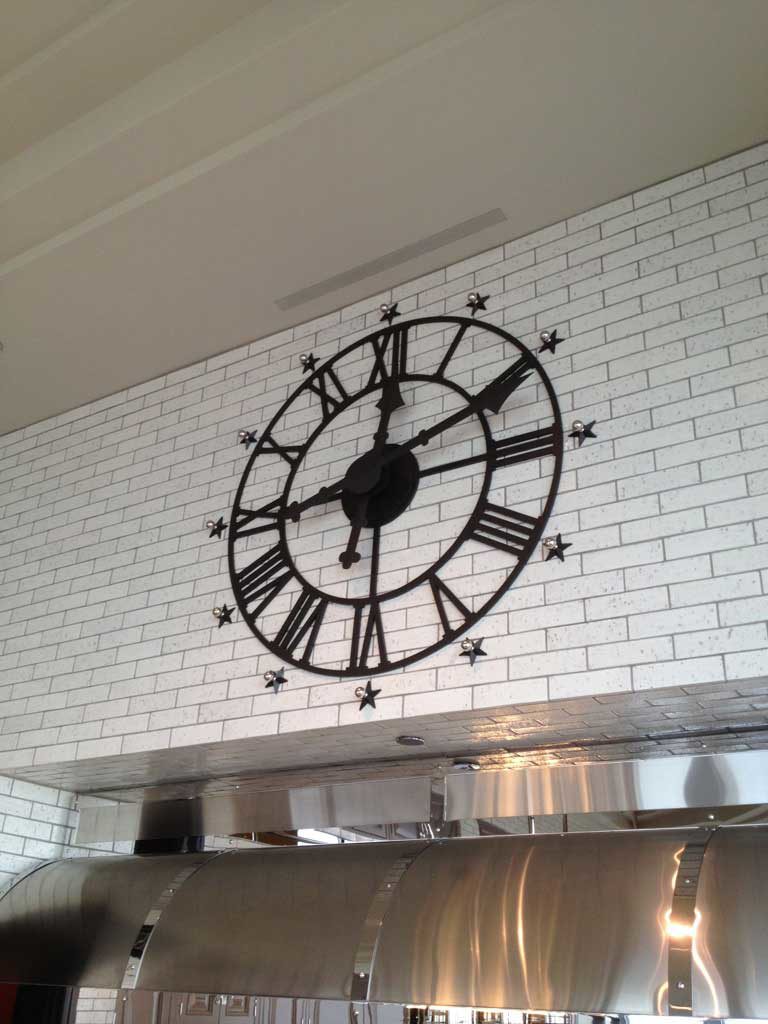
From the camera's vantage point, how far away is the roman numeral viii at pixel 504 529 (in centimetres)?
269

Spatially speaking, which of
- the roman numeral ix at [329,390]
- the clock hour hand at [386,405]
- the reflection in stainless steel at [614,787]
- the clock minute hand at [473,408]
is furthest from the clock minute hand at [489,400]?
the reflection in stainless steel at [614,787]

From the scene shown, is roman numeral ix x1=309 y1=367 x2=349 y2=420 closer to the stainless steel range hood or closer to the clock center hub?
the clock center hub

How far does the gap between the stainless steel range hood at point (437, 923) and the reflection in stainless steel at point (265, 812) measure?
13 cm

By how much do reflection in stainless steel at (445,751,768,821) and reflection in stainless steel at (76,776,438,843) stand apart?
17 cm

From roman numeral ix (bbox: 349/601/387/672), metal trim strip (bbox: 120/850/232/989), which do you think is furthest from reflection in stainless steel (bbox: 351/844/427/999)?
metal trim strip (bbox: 120/850/232/989)

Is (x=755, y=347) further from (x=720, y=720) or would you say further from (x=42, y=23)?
(x=42, y=23)

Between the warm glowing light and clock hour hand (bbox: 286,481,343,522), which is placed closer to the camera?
the warm glowing light

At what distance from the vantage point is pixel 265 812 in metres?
3.31

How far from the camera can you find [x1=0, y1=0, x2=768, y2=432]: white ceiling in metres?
2.70

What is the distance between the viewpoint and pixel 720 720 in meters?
2.49

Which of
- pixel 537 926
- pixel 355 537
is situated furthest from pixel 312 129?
pixel 537 926

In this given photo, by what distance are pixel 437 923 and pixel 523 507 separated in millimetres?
1125

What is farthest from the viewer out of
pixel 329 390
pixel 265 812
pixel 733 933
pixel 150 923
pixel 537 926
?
pixel 329 390

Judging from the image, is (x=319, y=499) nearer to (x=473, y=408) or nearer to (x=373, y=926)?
(x=473, y=408)
